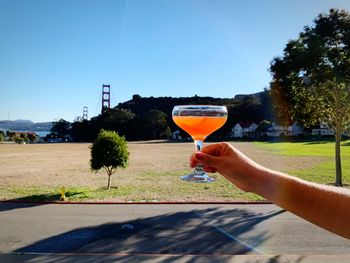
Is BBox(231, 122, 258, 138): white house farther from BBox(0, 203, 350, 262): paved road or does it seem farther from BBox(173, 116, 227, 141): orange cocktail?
BBox(173, 116, 227, 141): orange cocktail

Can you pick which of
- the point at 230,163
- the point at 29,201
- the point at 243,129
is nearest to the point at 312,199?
the point at 230,163

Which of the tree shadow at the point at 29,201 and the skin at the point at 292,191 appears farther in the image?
the tree shadow at the point at 29,201

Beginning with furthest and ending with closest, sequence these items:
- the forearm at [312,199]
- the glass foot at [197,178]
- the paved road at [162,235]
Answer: the paved road at [162,235] → the glass foot at [197,178] → the forearm at [312,199]

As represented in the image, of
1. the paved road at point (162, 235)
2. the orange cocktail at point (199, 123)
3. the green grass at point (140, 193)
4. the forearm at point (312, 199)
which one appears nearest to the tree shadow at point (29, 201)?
the green grass at point (140, 193)

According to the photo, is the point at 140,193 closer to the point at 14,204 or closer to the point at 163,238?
the point at 14,204

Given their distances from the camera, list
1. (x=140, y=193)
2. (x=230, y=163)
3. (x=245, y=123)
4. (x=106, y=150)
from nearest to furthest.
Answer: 1. (x=230, y=163)
2. (x=140, y=193)
3. (x=106, y=150)
4. (x=245, y=123)

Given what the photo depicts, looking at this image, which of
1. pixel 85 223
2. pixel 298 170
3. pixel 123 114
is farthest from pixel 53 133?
pixel 85 223

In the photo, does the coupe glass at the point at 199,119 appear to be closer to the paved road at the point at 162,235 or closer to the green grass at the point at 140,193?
the paved road at the point at 162,235
